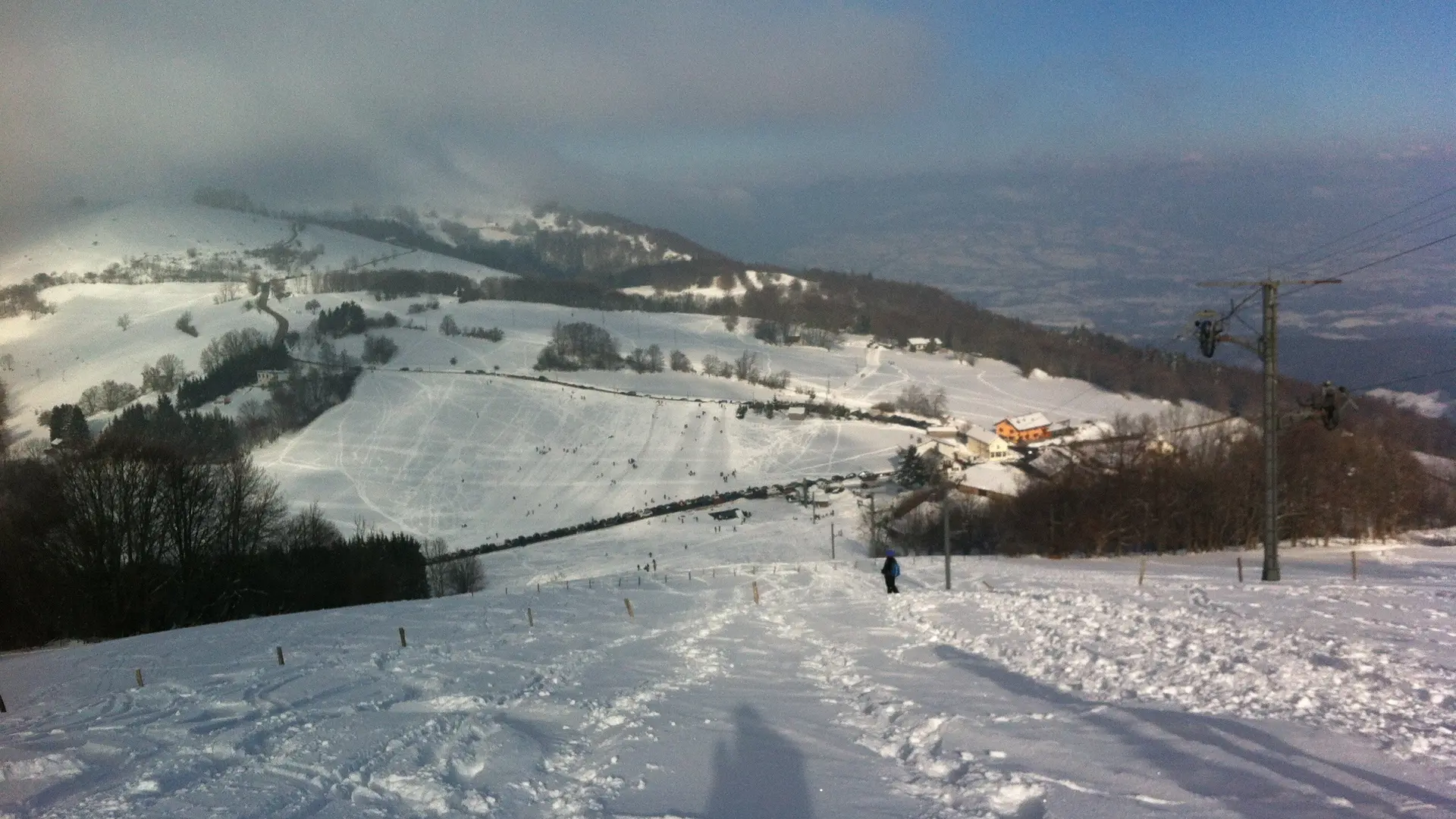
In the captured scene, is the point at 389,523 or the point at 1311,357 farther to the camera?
the point at 1311,357

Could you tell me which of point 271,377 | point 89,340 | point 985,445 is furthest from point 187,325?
point 985,445

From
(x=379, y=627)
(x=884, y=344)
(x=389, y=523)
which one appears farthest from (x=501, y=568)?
(x=884, y=344)

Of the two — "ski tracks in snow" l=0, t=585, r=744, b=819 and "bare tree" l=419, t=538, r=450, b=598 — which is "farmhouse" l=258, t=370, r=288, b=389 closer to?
"bare tree" l=419, t=538, r=450, b=598

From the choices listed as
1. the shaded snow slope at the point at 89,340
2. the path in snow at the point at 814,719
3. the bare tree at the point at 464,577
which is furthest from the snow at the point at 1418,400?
the shaded snow slope at the point at 89,340

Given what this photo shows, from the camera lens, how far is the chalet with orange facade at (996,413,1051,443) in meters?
115

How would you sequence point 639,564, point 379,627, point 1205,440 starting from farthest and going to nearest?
point 639,564 → point 1205,440 → point 379,627

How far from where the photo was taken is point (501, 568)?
81375mm

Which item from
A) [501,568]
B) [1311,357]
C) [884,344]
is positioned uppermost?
[884,344]

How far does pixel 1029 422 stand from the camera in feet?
396

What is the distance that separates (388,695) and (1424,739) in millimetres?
14479

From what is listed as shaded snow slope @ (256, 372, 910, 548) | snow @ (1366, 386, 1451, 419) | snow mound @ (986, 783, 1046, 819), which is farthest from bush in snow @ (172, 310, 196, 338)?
snow mound @ (986, 783, 1046, 819)

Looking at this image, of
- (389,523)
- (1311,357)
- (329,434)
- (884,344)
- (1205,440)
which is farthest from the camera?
(884,344)

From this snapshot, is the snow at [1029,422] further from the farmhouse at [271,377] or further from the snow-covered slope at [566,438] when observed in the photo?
the farmhouse at [271,377]

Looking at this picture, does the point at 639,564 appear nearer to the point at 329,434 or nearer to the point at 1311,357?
the point at 329,434
